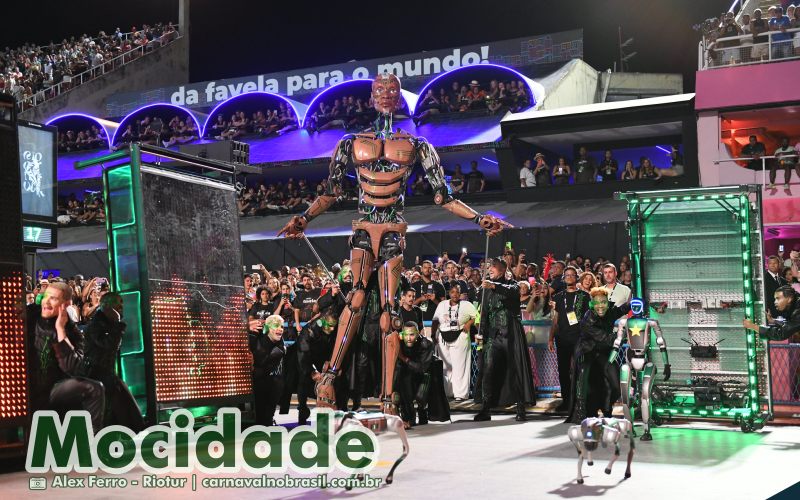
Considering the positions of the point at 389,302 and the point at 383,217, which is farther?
the point at 383,217

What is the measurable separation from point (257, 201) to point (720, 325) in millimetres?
20194

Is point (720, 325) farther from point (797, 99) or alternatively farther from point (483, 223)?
point (797, 99)

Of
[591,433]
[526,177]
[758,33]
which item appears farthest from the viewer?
[526,177]

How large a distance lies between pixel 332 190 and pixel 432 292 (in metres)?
4.50

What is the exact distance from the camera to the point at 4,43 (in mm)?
42156

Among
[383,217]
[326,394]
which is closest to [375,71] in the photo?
[383,217]

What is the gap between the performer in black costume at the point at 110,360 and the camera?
8.01 m

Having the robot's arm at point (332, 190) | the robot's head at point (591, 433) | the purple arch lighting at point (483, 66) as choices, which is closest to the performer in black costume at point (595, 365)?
the robot's arm at point (332, 190)

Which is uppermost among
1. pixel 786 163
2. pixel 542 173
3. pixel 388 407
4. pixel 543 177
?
pixel 542 173

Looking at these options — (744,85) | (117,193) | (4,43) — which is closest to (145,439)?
(117,193)

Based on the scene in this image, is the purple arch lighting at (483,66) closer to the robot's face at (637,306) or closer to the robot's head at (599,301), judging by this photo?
the robot's head at (599,301)

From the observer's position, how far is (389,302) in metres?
9.25

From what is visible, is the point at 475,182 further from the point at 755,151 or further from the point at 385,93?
the point at 385,93

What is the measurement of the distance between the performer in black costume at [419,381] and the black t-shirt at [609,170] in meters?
13.1
